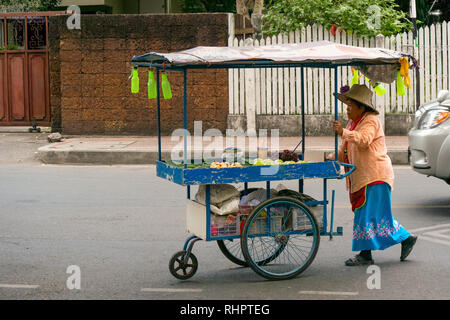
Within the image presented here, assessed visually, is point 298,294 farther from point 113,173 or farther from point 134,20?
point 134,20

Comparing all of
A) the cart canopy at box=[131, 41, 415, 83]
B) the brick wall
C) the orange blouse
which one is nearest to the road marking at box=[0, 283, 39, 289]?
the cart canopy at box=[131, 41, 415, 83]

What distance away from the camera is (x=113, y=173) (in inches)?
484

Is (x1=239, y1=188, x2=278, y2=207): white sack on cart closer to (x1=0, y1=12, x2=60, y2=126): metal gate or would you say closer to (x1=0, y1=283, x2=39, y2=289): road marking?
(x1=0, y1=283, x2=39, y2=289): road marking

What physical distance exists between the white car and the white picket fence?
6332 mm

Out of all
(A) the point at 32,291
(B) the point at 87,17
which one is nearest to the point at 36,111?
(B) the point at 87,17

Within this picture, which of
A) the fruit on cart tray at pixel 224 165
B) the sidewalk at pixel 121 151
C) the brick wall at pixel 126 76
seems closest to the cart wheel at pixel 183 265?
the fruit on cart tray at pixel 224 165

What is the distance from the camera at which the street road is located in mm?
5703

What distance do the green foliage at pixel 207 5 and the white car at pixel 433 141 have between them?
60.4 feet

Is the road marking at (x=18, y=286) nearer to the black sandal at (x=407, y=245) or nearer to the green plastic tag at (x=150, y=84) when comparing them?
the green plastic tag at (x=150, y=84)

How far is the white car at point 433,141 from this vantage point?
28.5ft

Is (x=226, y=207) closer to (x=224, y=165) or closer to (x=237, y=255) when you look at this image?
(x=224, y=165)

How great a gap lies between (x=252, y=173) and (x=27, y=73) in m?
11.8

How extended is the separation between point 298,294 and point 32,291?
2.03 metres

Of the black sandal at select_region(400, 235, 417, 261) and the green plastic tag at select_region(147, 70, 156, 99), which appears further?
the black sandal at select_region(400, 235, 417, 261)
